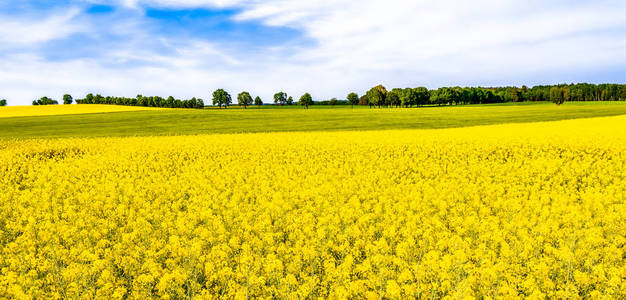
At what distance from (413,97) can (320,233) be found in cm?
11461

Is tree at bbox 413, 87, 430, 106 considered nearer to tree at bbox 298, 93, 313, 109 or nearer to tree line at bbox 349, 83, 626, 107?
tree line at bbox 349, 83, 626, 107

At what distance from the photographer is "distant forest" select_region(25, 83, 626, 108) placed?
115438 mm

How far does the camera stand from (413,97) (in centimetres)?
11588

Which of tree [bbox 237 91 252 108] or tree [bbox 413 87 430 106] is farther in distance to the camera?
tree [bbox 237 91 252 108]

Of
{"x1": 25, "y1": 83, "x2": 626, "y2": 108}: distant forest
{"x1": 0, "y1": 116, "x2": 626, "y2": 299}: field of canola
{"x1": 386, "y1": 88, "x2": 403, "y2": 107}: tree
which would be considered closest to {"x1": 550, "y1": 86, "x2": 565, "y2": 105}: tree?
{"x1": 25, "y1": 83, "x2": 626, "y2": 108}: distant forest

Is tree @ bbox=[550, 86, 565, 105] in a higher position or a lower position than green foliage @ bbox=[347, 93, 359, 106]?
lower

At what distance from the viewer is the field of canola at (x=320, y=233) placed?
5785 mm

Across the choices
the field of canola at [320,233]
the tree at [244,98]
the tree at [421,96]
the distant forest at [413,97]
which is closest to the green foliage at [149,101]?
the distant forest at [413,97]

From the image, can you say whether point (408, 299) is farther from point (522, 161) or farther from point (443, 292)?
point (522, 161)

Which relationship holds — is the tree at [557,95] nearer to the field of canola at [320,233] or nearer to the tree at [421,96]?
the tree at [421,96]

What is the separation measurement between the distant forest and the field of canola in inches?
4151

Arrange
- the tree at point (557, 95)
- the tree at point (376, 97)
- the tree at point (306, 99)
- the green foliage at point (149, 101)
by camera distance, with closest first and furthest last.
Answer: the tree at point (557, 95) → the green foliage at point (149, 101) → the tree at point (376, 97) → the tree at point (306, 99)

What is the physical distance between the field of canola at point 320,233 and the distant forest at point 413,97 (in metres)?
105

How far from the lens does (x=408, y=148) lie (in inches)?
888
